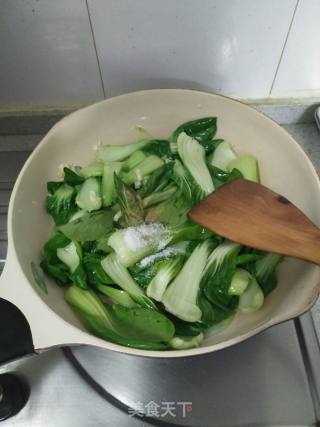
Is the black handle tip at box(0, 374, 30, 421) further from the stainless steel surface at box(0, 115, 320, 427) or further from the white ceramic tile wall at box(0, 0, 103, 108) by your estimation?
the white ceramic tile wall at box(0, 0, 103, 108)

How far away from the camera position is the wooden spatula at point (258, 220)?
0.62 metres

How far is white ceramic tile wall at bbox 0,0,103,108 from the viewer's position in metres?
0.72

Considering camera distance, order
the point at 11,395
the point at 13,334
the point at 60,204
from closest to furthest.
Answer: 1. the point at 13,334
2. the point at 11,395
3. the point at 60,204

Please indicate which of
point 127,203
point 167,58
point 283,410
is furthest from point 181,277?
point 167,58

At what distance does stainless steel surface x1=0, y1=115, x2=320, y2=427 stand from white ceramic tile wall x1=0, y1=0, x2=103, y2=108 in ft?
1.82

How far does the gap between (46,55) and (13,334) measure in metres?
0.56

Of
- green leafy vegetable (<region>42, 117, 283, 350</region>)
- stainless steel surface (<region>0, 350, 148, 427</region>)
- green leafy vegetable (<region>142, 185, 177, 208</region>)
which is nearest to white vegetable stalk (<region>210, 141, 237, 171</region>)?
green leafy vegetable (<region>42, 117, 283, 350</region>)

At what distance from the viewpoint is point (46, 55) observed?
2.64 feet

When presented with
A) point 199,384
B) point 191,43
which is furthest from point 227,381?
point 191,43

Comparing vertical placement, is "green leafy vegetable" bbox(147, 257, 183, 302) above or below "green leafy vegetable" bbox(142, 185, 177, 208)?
below

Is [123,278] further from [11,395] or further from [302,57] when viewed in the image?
[302,57]

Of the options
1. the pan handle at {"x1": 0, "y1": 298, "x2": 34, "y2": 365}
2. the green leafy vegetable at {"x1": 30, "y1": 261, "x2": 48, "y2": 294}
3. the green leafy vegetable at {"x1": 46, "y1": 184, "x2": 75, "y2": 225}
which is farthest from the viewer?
the green leafy vegetable at {"x1": 46, "y1": 184, "x2": 75, "y2": 225}

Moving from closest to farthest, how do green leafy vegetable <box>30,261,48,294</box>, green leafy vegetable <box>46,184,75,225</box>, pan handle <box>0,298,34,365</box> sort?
pan handle <box>0,298,34,365</box>
green leafy vegetable <box>30,261,48,294</box>
green leafy vegetable <box>46,184,75,225</box>

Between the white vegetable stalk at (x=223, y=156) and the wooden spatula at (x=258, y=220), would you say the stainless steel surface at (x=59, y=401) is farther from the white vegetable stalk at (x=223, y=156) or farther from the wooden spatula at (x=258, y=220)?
the white vegetable stalk at (x=223, y=156)
